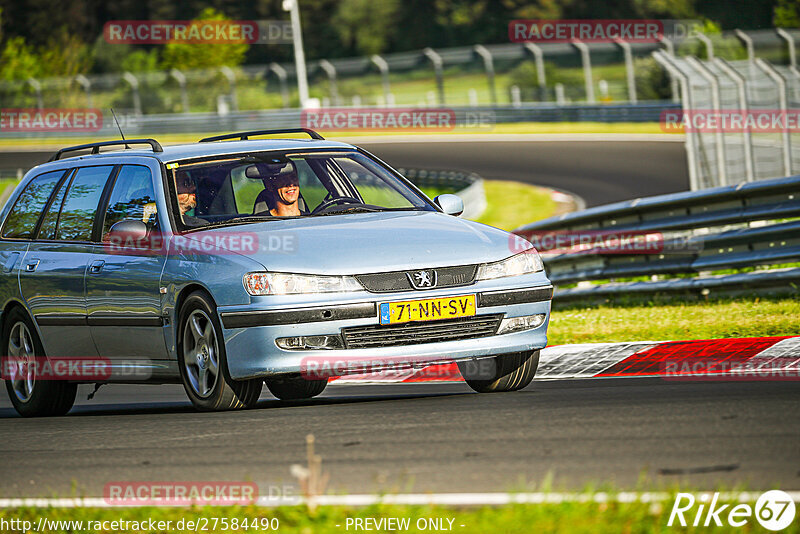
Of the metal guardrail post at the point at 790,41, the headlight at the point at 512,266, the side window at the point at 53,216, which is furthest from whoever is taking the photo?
the metal guardrail post at the point at 790,41

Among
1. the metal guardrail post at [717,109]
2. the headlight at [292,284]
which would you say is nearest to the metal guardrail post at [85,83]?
the metal guardrail post at [717,109]

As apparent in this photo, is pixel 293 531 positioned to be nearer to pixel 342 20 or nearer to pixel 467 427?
pixel 467 427

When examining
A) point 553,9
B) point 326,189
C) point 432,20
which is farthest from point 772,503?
point 432,20

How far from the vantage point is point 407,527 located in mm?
4352

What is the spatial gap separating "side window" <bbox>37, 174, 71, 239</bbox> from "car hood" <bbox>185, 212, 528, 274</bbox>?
1836 millimetres

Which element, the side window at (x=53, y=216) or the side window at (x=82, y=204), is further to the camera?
the side window at (x=53, y=216)

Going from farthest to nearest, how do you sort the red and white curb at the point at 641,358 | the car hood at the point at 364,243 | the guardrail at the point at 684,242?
the guardrail at the point at 684,242 → the red and white curb at the point at 641,358 → the car hood at the point at 364,243

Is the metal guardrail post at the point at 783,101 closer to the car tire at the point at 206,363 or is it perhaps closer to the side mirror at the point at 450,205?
the side mirror at the point at 450,205

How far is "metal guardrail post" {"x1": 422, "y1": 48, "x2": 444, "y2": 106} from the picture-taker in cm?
3884

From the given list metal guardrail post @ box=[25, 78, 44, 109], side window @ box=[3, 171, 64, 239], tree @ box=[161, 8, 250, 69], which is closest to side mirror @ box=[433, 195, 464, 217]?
side window @ box=[3, 171, 64, 239]

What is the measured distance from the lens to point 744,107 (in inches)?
630

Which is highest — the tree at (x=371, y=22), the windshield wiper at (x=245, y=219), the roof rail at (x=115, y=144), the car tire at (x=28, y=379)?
the roof rail at (x=115, y=144)

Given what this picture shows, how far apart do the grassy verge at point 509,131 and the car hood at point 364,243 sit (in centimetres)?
2453

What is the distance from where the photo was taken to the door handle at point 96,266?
834cm
